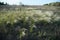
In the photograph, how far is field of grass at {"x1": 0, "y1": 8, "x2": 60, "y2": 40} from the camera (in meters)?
9.07

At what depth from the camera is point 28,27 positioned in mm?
9539

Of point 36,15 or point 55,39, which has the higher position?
→ point 36,15

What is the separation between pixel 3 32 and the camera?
360 inches

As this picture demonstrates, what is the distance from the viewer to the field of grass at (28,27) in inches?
357

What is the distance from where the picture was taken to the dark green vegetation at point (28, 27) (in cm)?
907

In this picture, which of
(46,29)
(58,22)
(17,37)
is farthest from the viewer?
(58,22)

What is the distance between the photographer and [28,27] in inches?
376

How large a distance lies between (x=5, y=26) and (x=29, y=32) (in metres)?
1.05

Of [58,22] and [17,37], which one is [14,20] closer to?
[17,37]

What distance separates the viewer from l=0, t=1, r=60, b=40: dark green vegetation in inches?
357


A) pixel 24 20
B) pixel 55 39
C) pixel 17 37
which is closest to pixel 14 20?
pixel 24 20

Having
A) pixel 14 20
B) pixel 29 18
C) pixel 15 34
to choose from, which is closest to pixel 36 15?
pixel 29 18

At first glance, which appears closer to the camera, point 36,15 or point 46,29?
point 46,29

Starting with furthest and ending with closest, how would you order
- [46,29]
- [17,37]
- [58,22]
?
[58,22] < [46,29] < [17,37]
